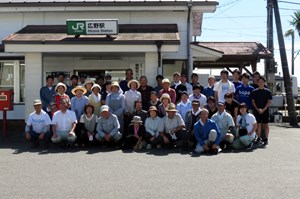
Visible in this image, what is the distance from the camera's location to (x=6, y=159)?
32.0 ft

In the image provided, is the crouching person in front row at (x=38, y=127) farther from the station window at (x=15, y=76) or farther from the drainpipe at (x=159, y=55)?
the station window at (x=15, y=76)

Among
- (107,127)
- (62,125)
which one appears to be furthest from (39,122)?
(107,127)

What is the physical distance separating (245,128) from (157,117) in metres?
2.27

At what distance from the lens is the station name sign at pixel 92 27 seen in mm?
13977

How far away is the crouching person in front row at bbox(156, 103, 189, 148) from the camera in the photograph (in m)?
11.0

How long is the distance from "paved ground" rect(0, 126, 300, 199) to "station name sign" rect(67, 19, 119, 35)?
14.4 feet

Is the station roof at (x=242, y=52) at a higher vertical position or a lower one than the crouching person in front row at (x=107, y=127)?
higher

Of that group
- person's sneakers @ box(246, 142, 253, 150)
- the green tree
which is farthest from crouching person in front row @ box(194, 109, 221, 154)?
the green tree

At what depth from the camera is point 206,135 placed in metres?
10.6

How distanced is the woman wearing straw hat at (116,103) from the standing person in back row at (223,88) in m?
2.65

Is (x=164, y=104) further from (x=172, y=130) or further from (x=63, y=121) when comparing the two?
(x=63, y=121)

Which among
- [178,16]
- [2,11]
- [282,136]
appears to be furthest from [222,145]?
[2,11]

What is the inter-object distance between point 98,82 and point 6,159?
4.13 m

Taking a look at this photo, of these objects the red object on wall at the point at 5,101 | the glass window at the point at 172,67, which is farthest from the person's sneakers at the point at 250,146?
the red object on wall at the point at 5,101
